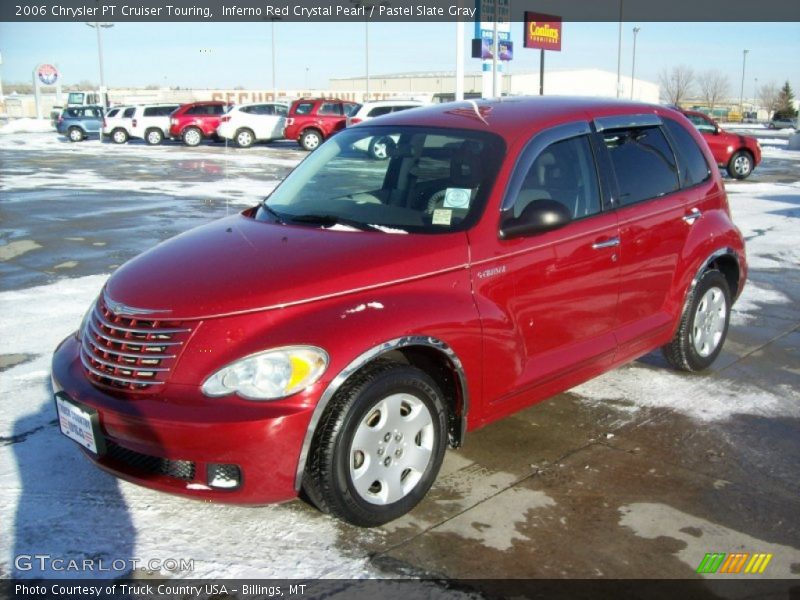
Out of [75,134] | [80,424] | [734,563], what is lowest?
[734,563]

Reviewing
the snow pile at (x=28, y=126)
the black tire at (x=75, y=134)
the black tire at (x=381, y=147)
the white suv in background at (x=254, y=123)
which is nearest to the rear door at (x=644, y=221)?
the black tire at (x=381, y=147)

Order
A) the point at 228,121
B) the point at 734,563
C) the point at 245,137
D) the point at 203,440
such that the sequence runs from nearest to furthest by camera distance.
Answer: the point at 203,440 < the point at 734,563 < the point at 228,121 < the point at 245,137

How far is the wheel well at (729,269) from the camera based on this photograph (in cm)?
553

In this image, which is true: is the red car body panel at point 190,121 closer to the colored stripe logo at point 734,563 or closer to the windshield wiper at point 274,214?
the windshield wiper at point 274,214

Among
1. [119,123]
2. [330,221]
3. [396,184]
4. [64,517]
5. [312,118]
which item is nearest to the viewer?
[64,517]

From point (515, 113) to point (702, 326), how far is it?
2.13 m

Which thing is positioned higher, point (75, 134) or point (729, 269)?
point (75, 134)

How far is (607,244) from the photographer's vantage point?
4.43 metres

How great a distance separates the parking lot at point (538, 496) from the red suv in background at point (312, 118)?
76.4 feet

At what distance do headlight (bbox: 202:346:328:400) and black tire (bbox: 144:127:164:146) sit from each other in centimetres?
3340

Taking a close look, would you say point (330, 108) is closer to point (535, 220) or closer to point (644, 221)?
point (644, 221)

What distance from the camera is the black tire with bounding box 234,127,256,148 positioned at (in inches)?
1251

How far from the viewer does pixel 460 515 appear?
3.63m

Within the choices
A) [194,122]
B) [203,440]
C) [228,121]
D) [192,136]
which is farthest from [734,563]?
[192,136]
